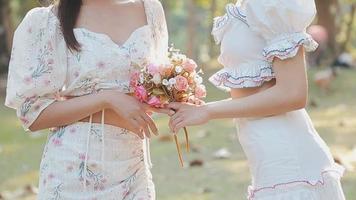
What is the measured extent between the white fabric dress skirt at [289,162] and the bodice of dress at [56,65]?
0.55m

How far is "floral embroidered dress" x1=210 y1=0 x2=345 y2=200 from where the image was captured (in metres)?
2.67

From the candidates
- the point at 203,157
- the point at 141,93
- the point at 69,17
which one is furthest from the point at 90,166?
the point at 203,157

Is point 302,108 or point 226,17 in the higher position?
point 226,17

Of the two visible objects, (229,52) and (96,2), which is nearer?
(229,52)

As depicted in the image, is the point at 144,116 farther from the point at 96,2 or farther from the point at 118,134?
the point at 96,2

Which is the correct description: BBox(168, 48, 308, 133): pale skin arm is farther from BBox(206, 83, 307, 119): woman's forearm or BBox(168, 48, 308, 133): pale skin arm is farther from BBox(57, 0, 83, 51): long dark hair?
BBox(57, 0, 83, 51): long dark hair

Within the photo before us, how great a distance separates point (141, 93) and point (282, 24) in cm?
56

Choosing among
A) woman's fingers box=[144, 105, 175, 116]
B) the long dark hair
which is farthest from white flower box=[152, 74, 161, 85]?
the long dark hair

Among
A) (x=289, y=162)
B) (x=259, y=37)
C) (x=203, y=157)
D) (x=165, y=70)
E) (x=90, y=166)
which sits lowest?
(x=203, y=157)

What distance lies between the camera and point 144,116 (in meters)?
2.88

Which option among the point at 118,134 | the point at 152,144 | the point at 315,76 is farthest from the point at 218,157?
the point at 315,76

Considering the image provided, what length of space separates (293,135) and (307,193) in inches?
8.1

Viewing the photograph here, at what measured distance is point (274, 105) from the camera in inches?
104

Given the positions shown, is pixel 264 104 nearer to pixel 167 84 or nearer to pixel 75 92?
pixel 167 84
